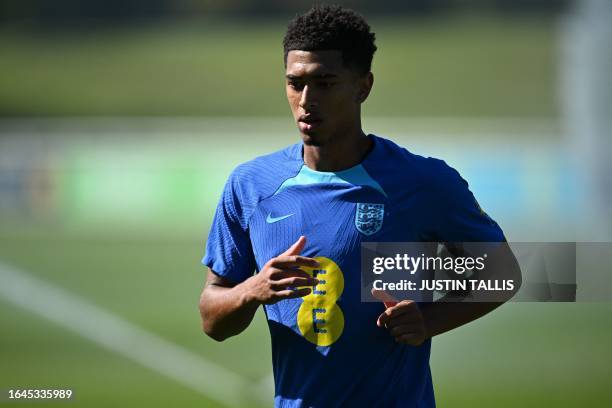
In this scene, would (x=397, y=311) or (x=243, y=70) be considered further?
(x=243, y=70)

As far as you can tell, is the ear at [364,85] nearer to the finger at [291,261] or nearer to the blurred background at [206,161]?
the finger at [291,261]

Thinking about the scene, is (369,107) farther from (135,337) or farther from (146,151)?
(135,337)

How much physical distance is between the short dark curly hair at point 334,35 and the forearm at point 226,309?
79 cm

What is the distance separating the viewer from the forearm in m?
3.29

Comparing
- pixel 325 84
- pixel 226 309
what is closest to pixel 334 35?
pixel 325 84

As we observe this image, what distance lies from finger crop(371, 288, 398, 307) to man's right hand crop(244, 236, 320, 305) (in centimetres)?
23

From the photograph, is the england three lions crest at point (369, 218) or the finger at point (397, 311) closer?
the finger at point (397, 311)

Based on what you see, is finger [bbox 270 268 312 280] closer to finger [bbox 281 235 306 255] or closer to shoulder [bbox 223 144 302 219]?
finger [bbox 281 235 306 255]

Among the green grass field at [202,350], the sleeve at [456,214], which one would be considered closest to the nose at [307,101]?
the sleeve at [456,214]

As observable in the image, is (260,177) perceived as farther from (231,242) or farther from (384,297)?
(384,297)

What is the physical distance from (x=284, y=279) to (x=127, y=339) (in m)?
6.37

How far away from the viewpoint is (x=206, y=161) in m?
15.1

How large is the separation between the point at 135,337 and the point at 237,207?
6.00 metres

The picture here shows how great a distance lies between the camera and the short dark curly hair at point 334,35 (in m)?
3.42
